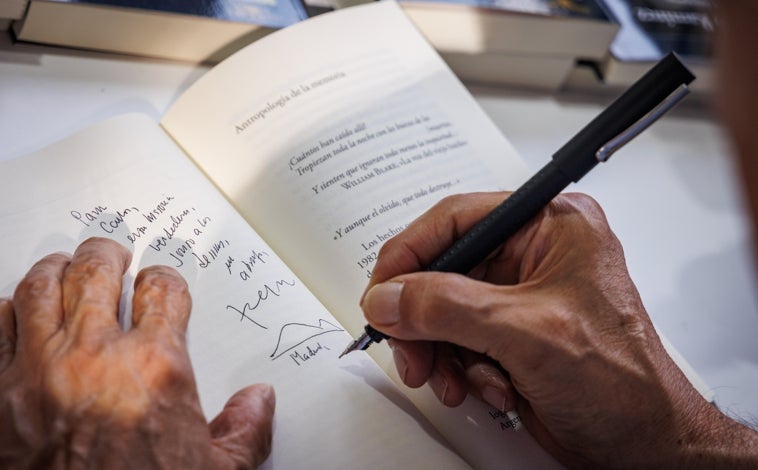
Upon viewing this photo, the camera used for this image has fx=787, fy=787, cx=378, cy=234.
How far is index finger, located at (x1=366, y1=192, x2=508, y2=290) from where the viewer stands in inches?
27.0

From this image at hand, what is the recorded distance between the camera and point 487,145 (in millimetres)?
869

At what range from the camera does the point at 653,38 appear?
111 centimetres

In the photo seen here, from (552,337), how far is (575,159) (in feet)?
0.49

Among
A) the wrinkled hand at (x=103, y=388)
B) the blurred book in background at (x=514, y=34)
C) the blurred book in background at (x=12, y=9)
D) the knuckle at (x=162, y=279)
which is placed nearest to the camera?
the wrinkled hand at (x=103, y=388)

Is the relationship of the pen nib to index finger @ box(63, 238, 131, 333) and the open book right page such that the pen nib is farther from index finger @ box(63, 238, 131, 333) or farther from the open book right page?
index finger @ box(63, 238, 131, 333)

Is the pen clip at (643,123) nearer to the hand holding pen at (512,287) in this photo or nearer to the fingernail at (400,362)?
the hand holding pen at (512,287)

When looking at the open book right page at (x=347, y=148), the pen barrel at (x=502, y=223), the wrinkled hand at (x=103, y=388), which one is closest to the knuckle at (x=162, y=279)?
the wrinkled hand at (x=103, y=388)

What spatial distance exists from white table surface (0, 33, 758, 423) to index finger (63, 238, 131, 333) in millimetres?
120

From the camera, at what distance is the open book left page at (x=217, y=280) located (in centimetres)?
64

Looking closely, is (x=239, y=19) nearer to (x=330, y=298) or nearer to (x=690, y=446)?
(x=330, y=298)

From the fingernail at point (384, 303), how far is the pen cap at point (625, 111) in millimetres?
176

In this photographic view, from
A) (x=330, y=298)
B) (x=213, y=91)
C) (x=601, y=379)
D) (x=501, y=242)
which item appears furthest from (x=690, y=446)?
(x=213, y=91)

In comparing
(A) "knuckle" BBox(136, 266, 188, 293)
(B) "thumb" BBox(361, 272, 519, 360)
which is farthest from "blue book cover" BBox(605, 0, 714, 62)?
(A) "knuckle" BBox(136, 266, 188, 293)

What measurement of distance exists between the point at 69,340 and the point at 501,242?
35 centimetres
